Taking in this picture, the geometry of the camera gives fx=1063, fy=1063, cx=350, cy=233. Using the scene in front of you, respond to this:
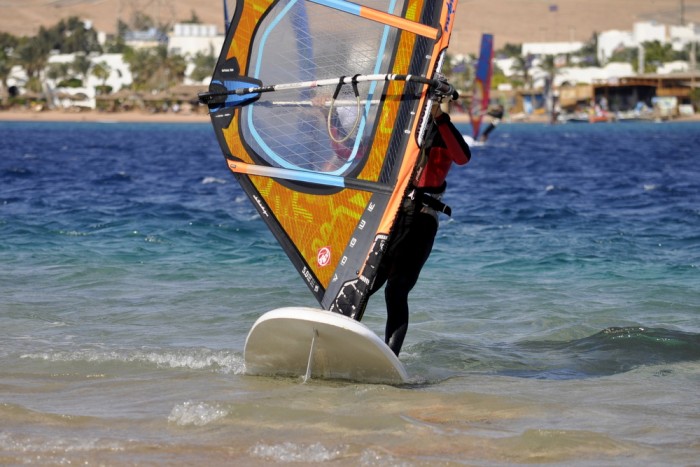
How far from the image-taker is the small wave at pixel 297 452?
4.44m

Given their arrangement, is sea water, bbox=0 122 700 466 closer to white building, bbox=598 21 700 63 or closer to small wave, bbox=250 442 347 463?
small wave, bbox=250 442 347 463

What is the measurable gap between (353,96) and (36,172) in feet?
66.1

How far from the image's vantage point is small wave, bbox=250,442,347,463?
14.6 feet

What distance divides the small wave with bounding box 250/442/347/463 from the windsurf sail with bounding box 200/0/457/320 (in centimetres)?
134

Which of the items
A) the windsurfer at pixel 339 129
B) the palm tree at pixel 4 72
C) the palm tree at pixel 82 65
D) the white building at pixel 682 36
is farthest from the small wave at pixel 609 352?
the white building at pixel 682 36

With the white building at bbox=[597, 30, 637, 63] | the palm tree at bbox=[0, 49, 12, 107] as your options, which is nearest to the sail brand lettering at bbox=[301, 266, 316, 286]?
the palm tree at bbox=[0, 49, 12, 107]

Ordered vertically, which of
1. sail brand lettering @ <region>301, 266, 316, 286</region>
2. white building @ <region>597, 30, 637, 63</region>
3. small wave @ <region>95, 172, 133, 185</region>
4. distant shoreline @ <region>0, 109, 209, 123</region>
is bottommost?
distant shoreline @ <region>0, 109, 209, 123</region>

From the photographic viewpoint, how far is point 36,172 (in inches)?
975

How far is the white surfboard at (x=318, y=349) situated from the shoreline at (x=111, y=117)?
10833 centimetres

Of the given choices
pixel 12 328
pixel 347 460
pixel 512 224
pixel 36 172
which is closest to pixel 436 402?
pixel 347 460

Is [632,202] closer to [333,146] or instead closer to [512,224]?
[512,224]

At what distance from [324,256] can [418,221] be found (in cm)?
59

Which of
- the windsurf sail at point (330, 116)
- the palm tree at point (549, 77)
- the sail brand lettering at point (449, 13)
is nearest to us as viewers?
the sail brand lettering at point (449, 13)

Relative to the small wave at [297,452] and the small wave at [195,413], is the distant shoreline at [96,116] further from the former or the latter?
the small wave at [297,452]
